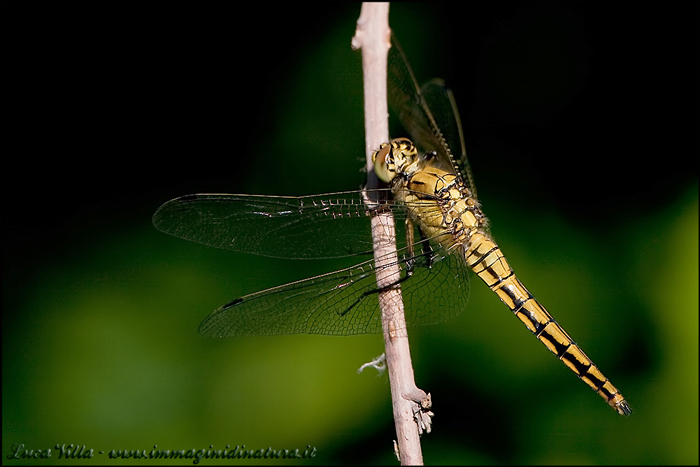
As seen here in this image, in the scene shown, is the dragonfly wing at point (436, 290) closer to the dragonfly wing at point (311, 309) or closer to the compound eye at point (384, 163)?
the dragonfly wing at point (311, 309)

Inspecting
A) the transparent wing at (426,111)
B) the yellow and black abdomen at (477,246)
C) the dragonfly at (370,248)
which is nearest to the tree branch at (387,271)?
the dragonfly at (370,248)

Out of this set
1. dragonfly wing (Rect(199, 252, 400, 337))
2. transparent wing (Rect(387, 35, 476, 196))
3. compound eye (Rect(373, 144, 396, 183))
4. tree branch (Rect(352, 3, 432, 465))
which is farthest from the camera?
transparent wing (Rect(387, 35, 476, 196))

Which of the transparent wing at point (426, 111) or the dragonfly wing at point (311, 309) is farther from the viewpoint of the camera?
the transparent wing at point (426, 111)

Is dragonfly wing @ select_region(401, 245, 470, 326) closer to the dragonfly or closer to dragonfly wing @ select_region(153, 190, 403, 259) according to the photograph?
the dragonfly

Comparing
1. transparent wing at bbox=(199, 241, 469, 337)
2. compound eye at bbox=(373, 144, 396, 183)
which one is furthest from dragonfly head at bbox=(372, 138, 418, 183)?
transparent wing at bbox=(199, 241, 469, 337)

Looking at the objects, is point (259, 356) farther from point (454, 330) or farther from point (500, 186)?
point (500, 186)

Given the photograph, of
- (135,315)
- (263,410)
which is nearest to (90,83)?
(135,315)
